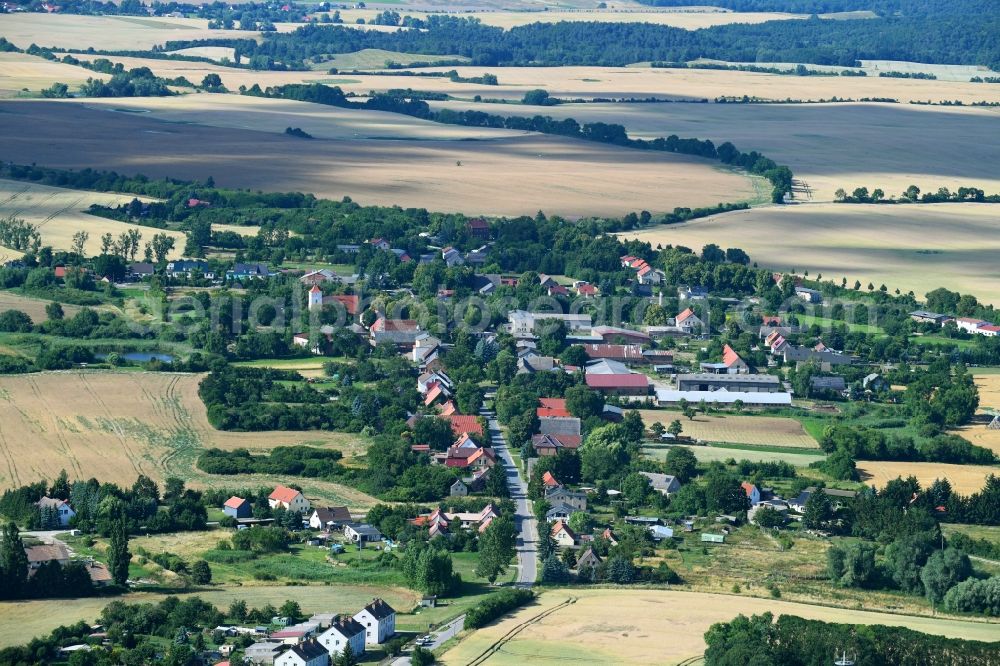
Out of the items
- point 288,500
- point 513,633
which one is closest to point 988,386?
point 288,500

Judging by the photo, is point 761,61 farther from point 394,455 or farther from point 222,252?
point 394,455

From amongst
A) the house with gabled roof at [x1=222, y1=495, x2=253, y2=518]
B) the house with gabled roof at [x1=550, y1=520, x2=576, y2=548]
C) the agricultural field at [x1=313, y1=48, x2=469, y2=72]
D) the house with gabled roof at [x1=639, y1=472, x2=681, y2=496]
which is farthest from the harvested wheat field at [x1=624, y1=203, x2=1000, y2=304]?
the agricultural field at [x1=313, y1=48, x2=469, y2=72]

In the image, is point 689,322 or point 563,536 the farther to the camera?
point 689,322

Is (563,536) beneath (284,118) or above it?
beneath

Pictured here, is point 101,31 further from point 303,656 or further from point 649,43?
point 303,656

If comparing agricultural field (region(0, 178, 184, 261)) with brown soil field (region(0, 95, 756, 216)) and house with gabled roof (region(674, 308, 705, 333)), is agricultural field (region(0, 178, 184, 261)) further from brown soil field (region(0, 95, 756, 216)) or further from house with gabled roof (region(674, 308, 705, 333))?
house with gabled roof (region(674, 308, 705, 333))

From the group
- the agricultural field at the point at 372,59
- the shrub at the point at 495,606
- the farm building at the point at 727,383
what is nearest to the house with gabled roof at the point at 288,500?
the shrub at the point at 495,606

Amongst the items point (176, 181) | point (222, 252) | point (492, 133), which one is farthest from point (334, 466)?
point (492, 133)

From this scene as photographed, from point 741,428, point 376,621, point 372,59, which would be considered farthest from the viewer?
point 372,59
